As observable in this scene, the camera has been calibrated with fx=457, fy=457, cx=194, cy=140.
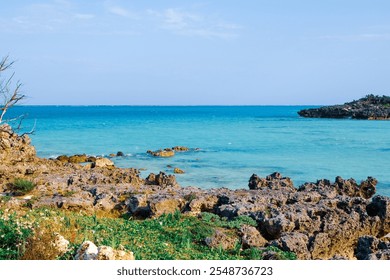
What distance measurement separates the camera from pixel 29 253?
723 centimetres

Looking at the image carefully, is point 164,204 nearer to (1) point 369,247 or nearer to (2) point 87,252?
(1) point 369,247

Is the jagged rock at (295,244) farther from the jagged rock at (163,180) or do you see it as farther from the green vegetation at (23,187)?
the jagged rock at (163,180)

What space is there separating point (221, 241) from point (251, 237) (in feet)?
2.52

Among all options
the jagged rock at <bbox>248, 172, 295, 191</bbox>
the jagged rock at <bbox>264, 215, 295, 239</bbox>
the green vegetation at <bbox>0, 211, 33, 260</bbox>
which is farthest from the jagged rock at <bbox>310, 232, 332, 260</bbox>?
the jagged rock at <bbox>248, 172, 295, 191</bbox>

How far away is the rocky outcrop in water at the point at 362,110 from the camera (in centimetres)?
8781

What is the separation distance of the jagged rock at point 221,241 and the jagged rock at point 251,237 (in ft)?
0.68

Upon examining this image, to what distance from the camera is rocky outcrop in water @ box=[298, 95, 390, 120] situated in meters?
87.8

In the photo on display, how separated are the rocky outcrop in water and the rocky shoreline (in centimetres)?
7432

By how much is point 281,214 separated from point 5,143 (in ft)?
56.3

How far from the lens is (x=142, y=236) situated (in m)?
9.85

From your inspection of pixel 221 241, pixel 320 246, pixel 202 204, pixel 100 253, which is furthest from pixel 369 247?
pixel 100 253

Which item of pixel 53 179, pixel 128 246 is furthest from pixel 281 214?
pixel 53 179

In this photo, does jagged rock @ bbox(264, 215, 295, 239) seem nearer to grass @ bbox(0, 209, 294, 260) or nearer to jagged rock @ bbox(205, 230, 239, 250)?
grass @ bbox(0, 209, 294, 260)

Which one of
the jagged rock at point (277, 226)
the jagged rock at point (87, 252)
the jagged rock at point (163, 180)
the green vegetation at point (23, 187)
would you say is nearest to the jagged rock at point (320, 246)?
the jagged rock at point (277, 226)
